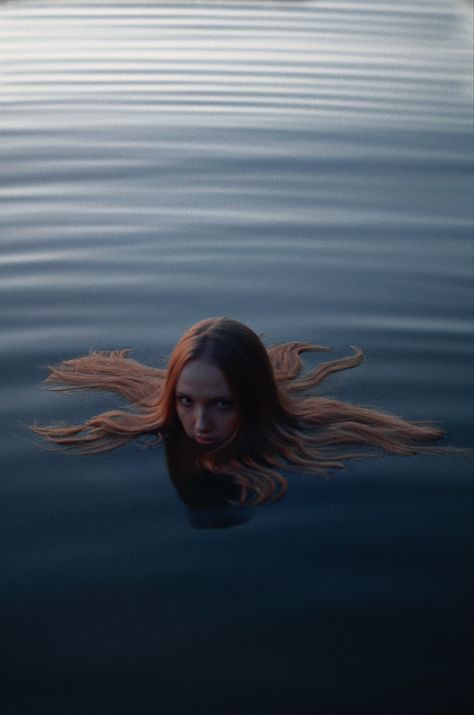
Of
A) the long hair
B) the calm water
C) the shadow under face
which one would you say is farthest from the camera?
the long hair

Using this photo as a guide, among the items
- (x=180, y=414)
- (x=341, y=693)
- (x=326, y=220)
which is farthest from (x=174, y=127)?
(x=341, y=693)

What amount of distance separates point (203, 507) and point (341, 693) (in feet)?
2.74

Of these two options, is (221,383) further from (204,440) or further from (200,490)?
(200,490)

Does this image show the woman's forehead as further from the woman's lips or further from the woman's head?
the woman's lips

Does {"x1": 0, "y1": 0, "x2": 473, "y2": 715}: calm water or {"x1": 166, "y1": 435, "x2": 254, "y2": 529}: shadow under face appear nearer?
{"x1": 0, "y1": 0, "x2": 473, "y2": 715}: calm water

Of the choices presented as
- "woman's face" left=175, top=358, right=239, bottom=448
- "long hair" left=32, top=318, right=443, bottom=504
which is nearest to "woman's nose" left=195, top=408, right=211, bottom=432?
"woman's face" left=175, top=358, right=239, bottom=448

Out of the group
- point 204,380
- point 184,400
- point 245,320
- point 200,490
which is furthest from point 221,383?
point 245,320

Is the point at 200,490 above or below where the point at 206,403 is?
below

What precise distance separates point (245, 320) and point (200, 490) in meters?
1.28

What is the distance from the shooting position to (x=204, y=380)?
3.04m

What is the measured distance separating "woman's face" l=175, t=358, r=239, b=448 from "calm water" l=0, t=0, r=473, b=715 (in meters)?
0.20

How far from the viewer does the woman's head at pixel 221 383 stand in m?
3.05

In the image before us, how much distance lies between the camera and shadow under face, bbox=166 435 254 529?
2.99 meters

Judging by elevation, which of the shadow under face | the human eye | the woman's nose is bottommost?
the shadow under face
